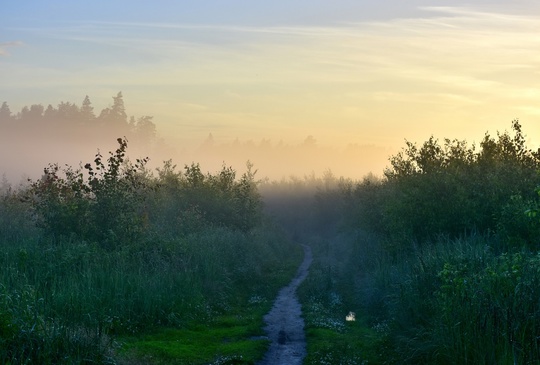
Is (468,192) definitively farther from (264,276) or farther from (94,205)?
(94,205)

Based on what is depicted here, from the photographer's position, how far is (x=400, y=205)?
2884 cm

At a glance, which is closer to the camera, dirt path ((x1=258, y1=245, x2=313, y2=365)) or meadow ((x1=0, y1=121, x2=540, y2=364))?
meadow ((x1=0, y1=121, x2=540, y2=364))

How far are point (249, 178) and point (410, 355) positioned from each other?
127 feet

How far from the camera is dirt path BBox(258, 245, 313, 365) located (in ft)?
54.0

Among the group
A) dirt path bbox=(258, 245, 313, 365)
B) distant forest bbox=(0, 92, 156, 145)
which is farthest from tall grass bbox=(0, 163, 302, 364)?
distant forest bbox=(0, 92, 156, 145)

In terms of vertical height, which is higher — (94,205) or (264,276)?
(94,205)

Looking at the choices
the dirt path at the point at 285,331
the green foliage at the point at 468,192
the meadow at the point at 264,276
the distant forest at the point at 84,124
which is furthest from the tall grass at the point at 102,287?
the distant forest at the point at 84,124

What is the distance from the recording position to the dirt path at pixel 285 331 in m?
16.5

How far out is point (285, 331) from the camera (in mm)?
19828

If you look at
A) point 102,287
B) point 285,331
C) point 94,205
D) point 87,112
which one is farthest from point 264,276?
point 87,112

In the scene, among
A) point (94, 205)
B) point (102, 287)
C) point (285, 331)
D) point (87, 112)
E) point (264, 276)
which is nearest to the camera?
point (102, 287)

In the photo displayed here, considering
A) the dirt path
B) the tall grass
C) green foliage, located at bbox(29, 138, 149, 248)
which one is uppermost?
green foliage, located at bbox(29, 138, 149, 248)

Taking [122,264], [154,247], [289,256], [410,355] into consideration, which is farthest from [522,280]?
[289,256]

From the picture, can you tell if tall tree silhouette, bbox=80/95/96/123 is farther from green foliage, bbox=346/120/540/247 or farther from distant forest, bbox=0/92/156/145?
green foliage, bbox=346/120/540/247
